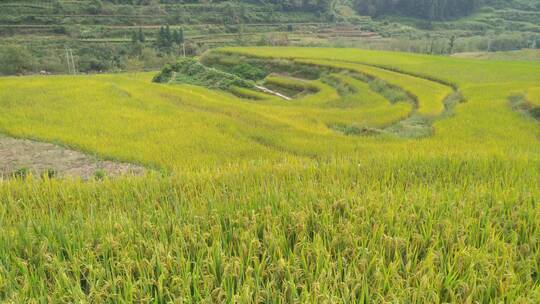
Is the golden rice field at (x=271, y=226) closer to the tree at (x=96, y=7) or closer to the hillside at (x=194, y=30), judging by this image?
the hillside at (x=194, y=30)

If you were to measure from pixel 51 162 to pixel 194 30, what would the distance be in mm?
51312

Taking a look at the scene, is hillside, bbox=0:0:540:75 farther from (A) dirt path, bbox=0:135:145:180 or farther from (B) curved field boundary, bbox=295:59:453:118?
(A) dirt path, bbox=0:135:145:180

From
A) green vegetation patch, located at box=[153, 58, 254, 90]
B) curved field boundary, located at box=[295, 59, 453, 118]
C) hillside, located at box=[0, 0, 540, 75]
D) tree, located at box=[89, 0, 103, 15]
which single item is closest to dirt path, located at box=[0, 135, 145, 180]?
curved field boundary, located at box=[295, 59, 453, 118]

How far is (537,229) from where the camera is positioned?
2.74 meters

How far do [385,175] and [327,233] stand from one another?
1860 millimetres

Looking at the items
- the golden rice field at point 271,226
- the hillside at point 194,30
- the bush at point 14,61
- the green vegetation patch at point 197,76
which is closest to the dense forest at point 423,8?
the hillside at point 194,30

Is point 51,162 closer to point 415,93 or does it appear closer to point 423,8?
point 415,93

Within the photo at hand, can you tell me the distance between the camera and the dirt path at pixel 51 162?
7.21 metres

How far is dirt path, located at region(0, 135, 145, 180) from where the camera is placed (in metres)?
7.21

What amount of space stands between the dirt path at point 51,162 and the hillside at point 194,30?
2901 cm

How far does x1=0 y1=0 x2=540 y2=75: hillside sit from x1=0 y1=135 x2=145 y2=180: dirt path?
29005 millimetres

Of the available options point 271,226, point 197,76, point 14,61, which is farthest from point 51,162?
point 14,61

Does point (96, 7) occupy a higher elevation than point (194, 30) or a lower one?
higher

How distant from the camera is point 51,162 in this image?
7633 millimetres
